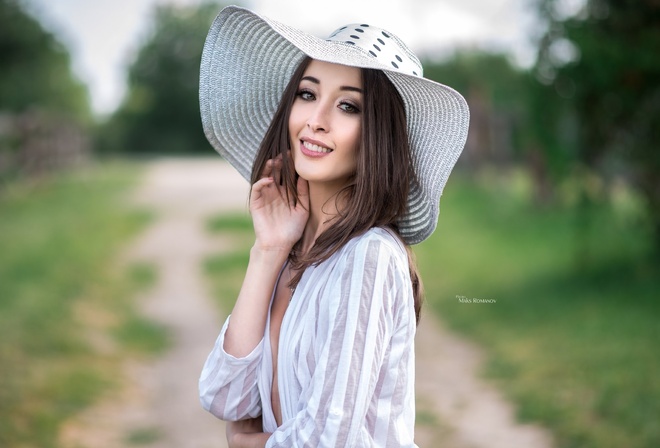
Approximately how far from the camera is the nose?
2.03m

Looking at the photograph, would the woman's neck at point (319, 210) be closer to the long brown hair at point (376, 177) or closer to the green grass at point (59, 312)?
the long brown hair at point (376, 177)

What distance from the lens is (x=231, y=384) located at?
83.7 inches

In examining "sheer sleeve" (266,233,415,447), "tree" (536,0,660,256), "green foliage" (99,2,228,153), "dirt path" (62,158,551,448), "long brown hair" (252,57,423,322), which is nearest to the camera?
"sheer sleeve" (266,233,415,447)

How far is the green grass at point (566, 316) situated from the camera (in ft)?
16.9

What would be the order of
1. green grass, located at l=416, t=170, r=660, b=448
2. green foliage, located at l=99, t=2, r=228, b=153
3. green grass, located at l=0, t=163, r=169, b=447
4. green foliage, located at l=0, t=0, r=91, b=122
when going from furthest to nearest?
green foliage, located at l=99, t=2, r=228, b=153 < green foliage, located at l=0, t=0, r=91, b=122 < green grass, located at l=0, t=163, r=169, b=447 < green grass, located at l=416, t=170, r=660, b=448

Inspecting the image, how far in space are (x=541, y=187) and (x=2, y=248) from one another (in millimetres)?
8332

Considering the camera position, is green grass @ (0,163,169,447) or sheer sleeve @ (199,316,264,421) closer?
sheer sleeve @ (199,316,264,421)

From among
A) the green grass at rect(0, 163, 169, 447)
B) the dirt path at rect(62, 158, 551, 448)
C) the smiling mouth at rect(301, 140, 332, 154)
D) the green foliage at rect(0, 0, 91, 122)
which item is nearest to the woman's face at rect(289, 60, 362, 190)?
the smiling mouth at rect(301, 140, 332, 154)

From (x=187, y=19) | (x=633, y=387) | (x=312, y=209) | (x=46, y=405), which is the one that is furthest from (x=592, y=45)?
(x=187, y=19)

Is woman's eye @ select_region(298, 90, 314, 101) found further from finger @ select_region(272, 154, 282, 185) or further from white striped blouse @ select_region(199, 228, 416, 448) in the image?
white striped blouse @ select_region(199, 228, 416, 448)

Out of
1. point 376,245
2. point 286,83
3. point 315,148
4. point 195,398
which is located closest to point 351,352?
point 376,245

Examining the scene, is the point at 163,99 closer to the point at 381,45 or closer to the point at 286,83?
the point at 286,83

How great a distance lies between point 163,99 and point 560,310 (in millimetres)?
38426

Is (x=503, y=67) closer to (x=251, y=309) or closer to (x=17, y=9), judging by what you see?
(x=17, y=9)
